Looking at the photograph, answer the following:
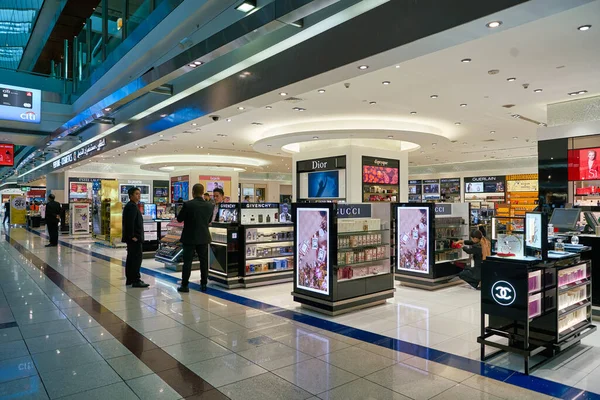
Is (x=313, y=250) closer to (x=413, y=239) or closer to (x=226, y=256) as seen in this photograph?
(x=226, y=256)

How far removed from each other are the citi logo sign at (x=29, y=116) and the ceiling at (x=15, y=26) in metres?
2.70

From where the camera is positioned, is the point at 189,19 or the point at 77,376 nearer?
the point at 77,376

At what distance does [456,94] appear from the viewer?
292 inches

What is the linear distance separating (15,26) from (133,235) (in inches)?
296

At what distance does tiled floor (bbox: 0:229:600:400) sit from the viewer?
2939 millimetres

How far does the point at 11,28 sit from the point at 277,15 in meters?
10.4

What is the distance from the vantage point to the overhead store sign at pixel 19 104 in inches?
296

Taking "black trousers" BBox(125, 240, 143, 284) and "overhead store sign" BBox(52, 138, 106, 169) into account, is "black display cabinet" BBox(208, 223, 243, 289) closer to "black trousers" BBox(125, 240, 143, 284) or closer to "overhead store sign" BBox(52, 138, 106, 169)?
"black trousers" BBox(125, 240, 143, 284)

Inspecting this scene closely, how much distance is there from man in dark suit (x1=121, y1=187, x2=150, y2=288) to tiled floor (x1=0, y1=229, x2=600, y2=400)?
2.39 ft

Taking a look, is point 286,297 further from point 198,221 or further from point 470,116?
point 470,116

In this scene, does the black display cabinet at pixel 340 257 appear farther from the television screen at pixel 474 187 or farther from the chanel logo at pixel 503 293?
the television screen at pixel 474 187

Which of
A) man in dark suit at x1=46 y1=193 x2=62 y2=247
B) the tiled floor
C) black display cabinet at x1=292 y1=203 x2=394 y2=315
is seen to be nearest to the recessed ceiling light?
black display cabinet at x1=292 y1=203 x2=394 y2=315

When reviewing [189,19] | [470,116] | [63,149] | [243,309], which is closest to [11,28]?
[63,149]

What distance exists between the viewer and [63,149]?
12.9 meters
